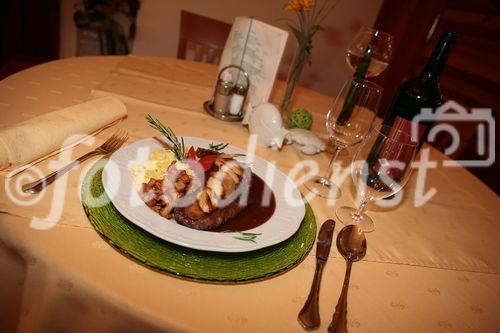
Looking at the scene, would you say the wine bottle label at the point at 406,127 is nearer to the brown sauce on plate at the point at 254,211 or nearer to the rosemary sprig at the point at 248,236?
the brown sauce on plate at the point at 254,211

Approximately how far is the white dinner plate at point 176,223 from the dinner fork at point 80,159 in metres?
0.09

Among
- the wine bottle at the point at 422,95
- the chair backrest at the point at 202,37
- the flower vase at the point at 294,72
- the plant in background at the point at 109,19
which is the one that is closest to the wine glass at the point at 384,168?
the wine bottle at the point at 422,95

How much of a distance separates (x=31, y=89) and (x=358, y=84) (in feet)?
3.23

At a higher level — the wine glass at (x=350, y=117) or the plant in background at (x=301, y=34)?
the plant in background at (x=301, y=34)

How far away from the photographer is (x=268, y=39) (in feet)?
4.23

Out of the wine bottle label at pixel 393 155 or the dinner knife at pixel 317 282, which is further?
the wine bottle label at pixel 393 155

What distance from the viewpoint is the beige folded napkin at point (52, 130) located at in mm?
687

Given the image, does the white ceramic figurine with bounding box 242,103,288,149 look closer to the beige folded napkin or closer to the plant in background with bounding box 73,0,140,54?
Result: the beige folded napkin

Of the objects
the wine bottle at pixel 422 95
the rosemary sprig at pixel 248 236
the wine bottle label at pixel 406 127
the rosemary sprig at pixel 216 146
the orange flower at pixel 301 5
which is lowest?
the rosemary sprig at pixel 248 236

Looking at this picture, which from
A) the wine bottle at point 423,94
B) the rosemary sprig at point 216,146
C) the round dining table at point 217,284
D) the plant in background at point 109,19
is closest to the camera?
the round dining table at point 217,284

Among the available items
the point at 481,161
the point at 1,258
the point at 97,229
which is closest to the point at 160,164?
the point at 97,229

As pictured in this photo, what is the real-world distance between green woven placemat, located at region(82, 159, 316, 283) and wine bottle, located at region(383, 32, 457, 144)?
0.53 meters

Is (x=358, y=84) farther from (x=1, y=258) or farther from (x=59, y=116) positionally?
(x=1, y=258)

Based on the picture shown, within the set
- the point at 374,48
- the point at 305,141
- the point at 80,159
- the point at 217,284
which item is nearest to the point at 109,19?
the point at 374,48
